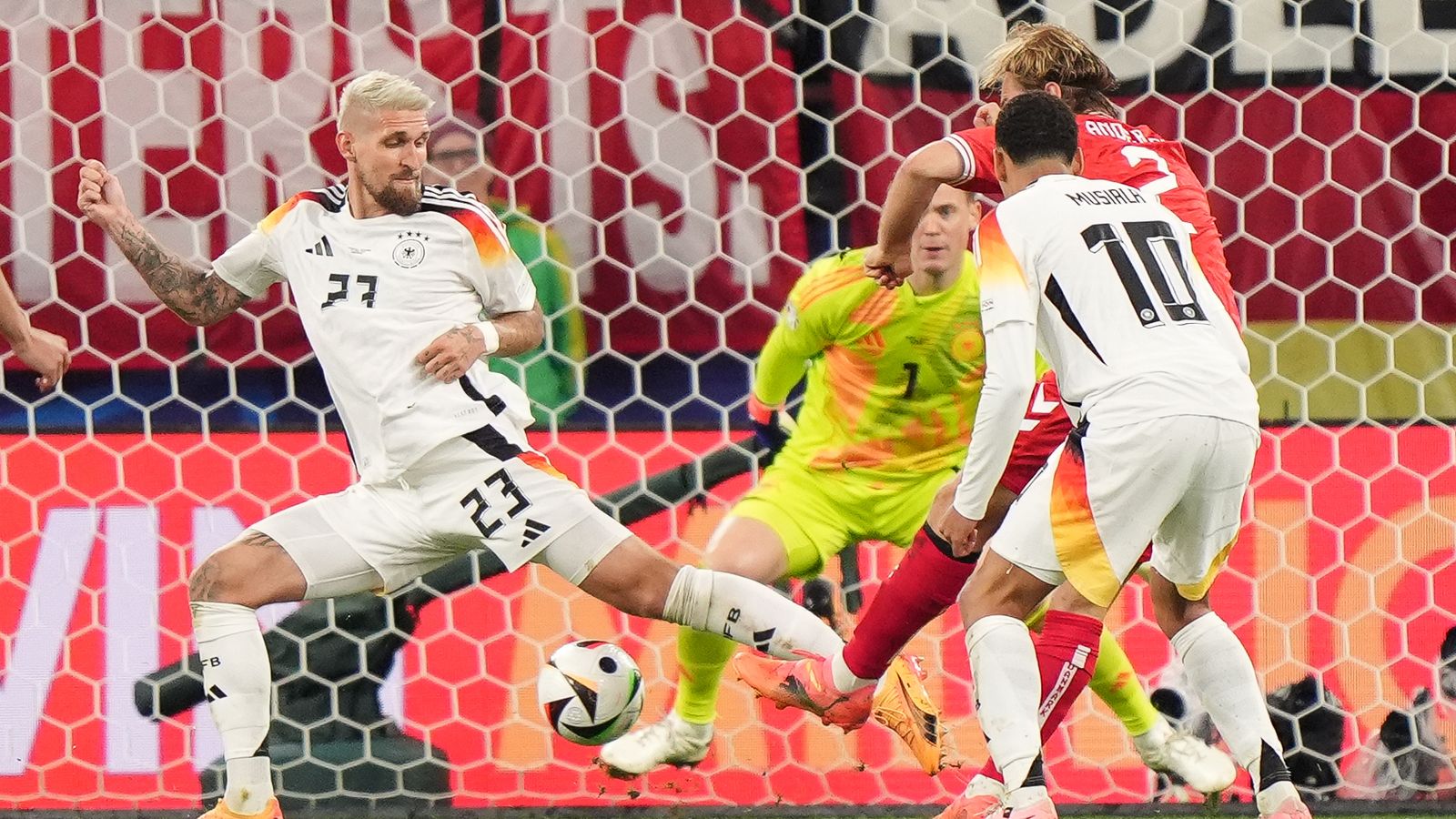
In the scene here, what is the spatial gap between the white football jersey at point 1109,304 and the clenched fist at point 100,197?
6.02 feet

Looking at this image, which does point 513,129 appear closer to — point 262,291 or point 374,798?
point 262,291

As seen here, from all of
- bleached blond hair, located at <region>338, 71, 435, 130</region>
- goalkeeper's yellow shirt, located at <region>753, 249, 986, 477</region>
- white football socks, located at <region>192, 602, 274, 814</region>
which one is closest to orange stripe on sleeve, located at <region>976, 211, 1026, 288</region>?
goalkeeper's yellow shirt, located at <region>753, 249, 986, 477</region>

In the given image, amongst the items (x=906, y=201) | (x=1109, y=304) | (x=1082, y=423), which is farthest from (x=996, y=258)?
(x=906, y=201)

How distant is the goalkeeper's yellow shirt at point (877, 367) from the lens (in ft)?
13.6

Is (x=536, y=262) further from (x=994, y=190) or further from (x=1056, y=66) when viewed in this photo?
(x=1056, y=66)

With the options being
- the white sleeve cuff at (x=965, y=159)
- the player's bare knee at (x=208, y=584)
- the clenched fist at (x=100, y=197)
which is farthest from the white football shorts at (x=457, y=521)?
the white sleeve cuff at (x=965, y=159)

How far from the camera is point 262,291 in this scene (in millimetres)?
3932

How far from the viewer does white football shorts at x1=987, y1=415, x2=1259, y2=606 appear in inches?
120

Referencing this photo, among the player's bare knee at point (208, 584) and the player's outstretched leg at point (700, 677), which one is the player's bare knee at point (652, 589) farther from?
the player's bare knee at point (208, 584)

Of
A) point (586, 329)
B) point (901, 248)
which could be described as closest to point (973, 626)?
point (901, 248)

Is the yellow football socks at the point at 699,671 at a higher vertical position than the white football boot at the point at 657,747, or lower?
higher

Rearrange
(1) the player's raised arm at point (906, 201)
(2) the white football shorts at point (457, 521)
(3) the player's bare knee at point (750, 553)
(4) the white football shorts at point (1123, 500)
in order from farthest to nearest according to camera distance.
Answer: (3) the player's bare knee at point (750, 553)
(2) the white football shorts at point (457, 521)
(1) the player's raised arm at point (906, 201)
(4) the white football shorts at point (1123, 500)

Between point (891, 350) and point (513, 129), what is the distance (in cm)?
108

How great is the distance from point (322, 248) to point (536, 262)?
30.7 inches
